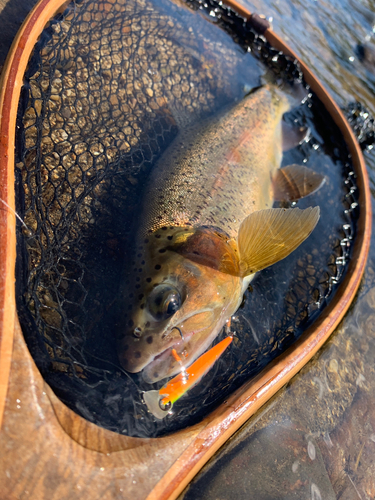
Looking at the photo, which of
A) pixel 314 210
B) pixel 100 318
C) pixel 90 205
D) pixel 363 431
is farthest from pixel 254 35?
pixel 363 431

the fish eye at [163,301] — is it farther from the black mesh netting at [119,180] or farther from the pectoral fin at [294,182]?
the pectoral fin at [294,182]

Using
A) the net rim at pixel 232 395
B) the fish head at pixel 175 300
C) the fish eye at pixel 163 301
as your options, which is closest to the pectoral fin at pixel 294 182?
the net rim at pixel 232 395

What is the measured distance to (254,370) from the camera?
105 inches

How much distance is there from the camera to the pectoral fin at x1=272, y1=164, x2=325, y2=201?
3912mm

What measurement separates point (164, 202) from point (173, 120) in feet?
4.57

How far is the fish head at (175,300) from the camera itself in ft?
7.65

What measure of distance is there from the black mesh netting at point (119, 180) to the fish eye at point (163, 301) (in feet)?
1.12

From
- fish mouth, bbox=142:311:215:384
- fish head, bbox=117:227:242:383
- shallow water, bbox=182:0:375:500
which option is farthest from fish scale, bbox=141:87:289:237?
shallow water, bbox=182:0:375:500

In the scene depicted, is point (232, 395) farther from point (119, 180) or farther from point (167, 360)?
point (119, 180)

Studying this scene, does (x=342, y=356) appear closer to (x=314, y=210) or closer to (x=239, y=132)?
(x=314, y=210)

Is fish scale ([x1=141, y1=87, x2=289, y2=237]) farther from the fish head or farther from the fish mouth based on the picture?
the fish mouth

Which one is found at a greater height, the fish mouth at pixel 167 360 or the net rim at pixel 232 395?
the net rim at pixel 232 395

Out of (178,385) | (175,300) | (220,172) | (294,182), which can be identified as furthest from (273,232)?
(178,385)

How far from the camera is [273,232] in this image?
2887 millimetres
